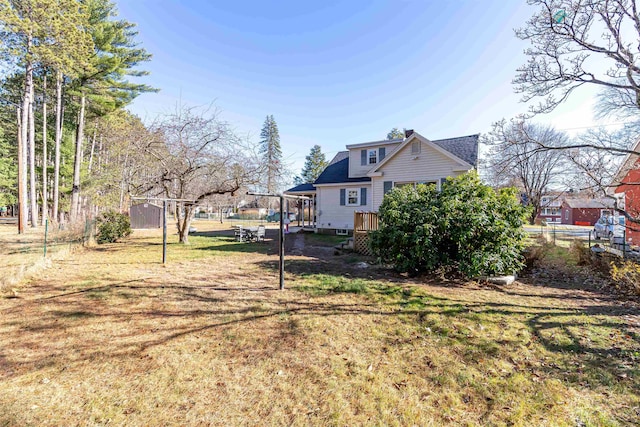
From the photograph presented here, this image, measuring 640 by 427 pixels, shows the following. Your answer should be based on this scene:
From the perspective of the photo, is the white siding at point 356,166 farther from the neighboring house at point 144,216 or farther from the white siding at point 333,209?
the neighboring house at point 144,216

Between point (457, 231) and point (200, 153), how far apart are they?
10.3m

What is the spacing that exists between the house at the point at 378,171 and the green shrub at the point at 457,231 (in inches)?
276

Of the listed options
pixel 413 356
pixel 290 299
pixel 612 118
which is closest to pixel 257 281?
pixel 290 299

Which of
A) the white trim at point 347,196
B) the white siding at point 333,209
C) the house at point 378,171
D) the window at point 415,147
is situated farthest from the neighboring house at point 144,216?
the window at point 415,147

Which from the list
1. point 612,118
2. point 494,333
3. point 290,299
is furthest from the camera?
point 612,118

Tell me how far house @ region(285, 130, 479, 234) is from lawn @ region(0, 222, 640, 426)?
29.4ft

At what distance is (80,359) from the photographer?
10.7 feet

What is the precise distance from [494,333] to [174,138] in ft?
41.6

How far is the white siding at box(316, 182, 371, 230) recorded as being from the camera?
17.2 metres

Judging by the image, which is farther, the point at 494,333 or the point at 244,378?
the point at 494,333

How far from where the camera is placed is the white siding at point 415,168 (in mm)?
13859

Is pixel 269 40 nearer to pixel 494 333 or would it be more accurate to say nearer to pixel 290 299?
pixel 290 299

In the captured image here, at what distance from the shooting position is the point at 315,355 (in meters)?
3.38

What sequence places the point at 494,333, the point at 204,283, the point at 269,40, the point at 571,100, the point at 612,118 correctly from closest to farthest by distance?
the point at 494,333, the point at 204,283, the point at 571,100, the point at 612,118, the point at 269,40
